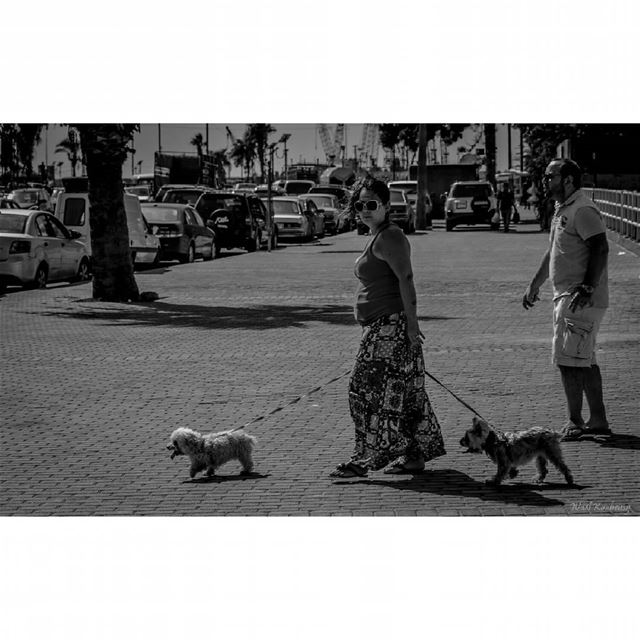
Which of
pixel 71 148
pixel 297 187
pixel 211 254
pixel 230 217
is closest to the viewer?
pixel 71 148

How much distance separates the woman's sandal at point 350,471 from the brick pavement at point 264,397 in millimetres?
115

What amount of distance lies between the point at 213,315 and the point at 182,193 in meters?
18.3

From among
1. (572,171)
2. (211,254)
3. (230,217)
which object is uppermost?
(572,171)

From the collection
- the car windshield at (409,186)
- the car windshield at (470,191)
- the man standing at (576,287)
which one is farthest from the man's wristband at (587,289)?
the car windshield at (409,186)

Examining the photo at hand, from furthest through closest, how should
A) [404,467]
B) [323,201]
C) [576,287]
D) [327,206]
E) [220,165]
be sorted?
1. [323,201]
2. [327,206]
3. [220,165]
4. [576,287]
5. [404,467]

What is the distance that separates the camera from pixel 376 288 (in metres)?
6.98

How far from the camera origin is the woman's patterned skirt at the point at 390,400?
7.02 metres

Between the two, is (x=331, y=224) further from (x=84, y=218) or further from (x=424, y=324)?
(x=424, y=324)

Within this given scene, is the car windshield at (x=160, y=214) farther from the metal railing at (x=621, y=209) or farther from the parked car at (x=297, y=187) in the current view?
the parked car at (x=297, y=187)

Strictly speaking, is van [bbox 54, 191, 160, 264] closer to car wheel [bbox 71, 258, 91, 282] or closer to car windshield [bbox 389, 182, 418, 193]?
car wheel [bbox 71, 258, 91, 282]

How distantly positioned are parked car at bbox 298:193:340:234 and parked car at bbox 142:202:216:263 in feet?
52.7

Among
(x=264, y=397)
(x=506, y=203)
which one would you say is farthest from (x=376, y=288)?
(x=506, y=203)

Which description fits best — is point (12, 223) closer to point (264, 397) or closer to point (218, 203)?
point (264, 397)

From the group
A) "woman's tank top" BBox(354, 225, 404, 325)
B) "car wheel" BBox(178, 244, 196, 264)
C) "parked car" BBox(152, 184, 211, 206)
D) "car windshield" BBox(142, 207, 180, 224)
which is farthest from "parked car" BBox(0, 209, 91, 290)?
"woman's tank top" BBox(354, 225, 404, 325)
